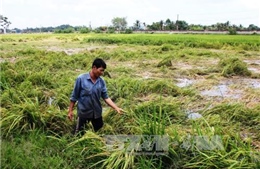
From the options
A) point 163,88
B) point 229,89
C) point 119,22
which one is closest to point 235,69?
point 229,89

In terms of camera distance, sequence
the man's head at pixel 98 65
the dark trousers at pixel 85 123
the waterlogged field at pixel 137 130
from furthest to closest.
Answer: the dark trousers at pixel 85 123
the man's head at pixel 98 65
the waterlogged field at pixel 137 130

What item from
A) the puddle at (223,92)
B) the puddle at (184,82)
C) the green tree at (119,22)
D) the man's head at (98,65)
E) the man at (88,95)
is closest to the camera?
the man's head at (98,65)

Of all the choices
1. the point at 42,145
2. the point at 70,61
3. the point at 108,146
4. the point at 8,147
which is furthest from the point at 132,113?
the point at 70,61

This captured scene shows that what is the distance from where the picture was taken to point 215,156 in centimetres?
273

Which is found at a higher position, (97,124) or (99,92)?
(99,92)

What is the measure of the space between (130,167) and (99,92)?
99 centimetres

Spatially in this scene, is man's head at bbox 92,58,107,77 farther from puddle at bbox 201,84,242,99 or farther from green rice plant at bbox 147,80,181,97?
puddle at bbox 201,84,242,99

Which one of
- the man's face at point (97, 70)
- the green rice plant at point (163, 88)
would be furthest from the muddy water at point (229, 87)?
the man's face at point (97, 70)

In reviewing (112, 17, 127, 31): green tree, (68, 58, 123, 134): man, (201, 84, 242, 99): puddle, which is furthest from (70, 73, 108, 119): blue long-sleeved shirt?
(112, 17, 127, 31): green tree

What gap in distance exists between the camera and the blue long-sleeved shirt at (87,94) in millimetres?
3260

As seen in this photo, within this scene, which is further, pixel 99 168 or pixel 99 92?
pixel 99 92

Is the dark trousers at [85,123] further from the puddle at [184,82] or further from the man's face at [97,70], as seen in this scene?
the puddle at [184,82]

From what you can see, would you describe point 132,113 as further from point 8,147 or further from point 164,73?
point 164,73

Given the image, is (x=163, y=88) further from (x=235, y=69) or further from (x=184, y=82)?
(x=235, y=69)
